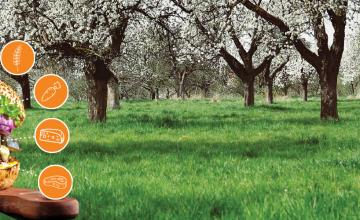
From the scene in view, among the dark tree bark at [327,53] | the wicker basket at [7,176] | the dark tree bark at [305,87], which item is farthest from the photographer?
the dark tree bark at [305,87]

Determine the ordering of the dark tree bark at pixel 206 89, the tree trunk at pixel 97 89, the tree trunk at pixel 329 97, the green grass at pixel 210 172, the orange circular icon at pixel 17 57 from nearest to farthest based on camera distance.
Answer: the orange circular icon at pixel 17 57
the green grass at pixel 210 172
the tree trunk at pixel 97 89
the tree trunk at pixel 329 97
the dark tree bark at pixel 206 89

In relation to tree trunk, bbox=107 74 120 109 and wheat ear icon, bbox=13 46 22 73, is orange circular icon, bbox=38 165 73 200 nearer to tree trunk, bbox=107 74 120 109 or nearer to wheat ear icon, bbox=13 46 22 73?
wheat ear icon, bbox=13 46 22 73

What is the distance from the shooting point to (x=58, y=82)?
3.00 meters

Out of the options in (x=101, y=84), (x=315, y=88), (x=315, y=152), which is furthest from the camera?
(x=315, y=88)

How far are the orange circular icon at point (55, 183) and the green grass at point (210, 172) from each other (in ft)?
10.6

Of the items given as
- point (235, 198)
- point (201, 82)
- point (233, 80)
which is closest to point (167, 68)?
point (201, 82)

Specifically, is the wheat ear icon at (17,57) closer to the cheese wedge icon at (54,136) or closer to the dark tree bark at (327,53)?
the cheese wedge icon at (54,136)

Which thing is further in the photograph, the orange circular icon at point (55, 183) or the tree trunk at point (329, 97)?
the tree trunk at point (329, 97)

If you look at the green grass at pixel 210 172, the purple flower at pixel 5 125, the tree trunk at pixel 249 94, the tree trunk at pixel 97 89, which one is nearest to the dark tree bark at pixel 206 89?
the tree trunk at pixel 249 94

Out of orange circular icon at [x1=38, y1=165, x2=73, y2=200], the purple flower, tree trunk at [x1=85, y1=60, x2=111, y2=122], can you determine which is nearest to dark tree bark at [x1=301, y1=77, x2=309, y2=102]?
tree trunk at [x1=85, y1=60, x2=111, y2=122]

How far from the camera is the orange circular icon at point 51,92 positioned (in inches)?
116

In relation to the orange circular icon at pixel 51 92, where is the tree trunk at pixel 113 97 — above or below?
below

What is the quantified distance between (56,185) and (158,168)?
297 inches

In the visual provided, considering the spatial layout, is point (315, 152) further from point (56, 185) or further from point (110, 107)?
point (110, 107)
